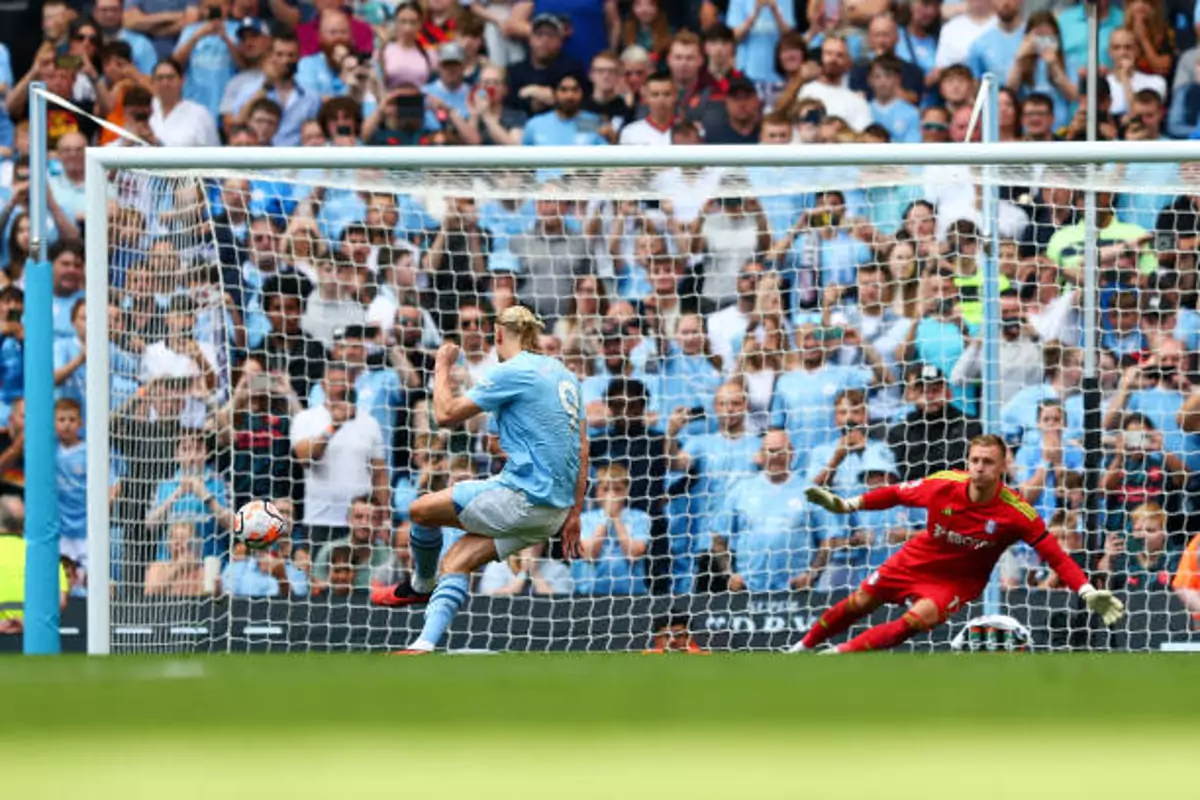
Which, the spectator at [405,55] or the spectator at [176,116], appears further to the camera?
the spectator at [405,55]

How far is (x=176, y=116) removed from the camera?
11.5 metres

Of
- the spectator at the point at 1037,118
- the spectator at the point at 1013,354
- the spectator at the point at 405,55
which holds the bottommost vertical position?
the spectator at the point at 1013,354

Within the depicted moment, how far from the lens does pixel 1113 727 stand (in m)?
3.80

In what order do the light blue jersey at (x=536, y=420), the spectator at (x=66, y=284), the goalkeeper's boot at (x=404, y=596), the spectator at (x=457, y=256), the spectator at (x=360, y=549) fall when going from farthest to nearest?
the spectator at (x=66, y=284)
the spectator at (x=457, y=256)
the spectator at (x=360, y=549)
the goalkeeper's boot at (x=404, y=596)
the light blue jersey at (x=536, y=420)

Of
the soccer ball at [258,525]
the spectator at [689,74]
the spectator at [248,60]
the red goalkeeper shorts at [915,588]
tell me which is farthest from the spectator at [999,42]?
the soccer ball at [258,525]

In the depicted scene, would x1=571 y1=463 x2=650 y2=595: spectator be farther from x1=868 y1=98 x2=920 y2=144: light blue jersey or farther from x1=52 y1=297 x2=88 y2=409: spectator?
x1=52 y1=297 x2=88 y2=409: spectator

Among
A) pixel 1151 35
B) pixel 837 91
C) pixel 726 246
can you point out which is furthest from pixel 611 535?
pixel 1151 35

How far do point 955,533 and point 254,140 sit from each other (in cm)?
473

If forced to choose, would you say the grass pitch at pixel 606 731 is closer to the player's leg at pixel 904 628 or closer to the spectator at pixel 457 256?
the player's leg at pixel 904 628

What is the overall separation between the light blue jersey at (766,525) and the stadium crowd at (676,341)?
14mm

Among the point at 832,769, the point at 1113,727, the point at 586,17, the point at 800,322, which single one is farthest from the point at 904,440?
the point at 832,769

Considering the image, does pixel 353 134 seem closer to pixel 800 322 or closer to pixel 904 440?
pixel 800 322

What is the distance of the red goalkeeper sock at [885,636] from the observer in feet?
29.6

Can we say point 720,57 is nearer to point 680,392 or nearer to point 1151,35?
point 680,392
